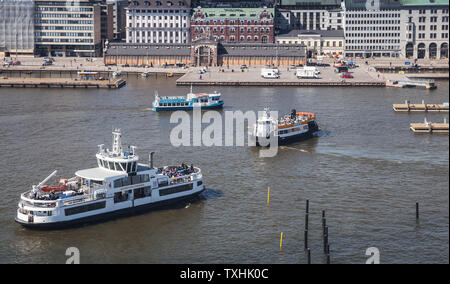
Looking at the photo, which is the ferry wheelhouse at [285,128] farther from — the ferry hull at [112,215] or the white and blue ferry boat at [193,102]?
the white and blue ferry boat at [193,102]

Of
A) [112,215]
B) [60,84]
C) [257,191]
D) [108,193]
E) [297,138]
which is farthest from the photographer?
[60,84]

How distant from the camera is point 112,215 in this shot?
68312mm

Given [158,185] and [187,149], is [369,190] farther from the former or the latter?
[187,149]

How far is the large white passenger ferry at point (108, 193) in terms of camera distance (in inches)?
2566

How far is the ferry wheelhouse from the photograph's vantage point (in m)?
99.8

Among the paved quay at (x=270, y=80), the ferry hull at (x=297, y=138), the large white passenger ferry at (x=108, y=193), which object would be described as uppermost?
the paved quay at (x=270, y=80)

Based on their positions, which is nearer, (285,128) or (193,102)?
(285,128)

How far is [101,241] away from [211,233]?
8950mm

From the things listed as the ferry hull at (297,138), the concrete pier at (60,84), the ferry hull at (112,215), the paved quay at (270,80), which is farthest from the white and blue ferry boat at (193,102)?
the ferry hull at (112,215)

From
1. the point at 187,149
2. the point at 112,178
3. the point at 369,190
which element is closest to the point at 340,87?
the point at 187,149

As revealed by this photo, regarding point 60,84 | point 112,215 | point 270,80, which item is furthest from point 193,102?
point 112,215

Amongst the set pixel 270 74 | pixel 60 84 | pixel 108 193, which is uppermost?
pixel 270 74

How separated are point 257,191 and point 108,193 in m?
16.5

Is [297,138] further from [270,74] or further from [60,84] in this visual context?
[60,84]
